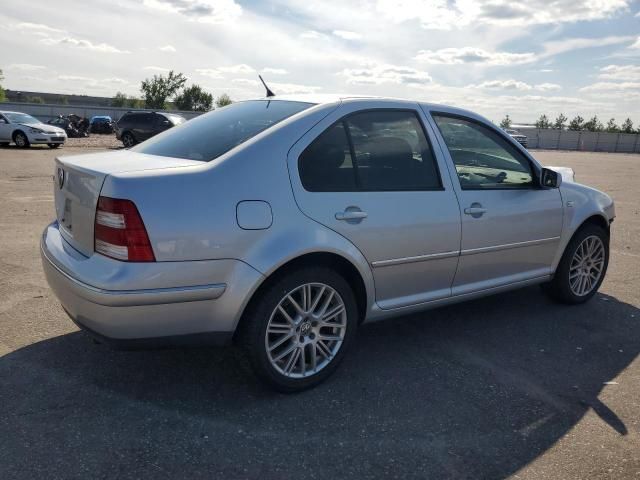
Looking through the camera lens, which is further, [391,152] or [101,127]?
[101,127]

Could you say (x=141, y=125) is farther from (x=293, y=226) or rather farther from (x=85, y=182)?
(x=293, y=226)

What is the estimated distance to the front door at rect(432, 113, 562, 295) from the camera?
392 cm

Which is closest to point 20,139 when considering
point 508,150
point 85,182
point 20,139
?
point 20,139

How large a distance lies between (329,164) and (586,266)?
2923 millimetres

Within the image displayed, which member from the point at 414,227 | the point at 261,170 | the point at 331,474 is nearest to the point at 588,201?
the point at 414,227

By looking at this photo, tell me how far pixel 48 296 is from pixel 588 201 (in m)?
4.51

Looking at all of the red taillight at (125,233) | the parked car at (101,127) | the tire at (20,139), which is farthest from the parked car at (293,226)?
the parked car at (101,127)

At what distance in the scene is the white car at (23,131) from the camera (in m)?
21.6

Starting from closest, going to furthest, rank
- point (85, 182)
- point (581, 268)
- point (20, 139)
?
point (85, 182) → point (581, 268) → point (20, 139)

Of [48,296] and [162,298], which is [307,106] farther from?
[48,296]

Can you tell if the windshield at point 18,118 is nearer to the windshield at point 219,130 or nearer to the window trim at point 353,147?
the windshield at point 219,130

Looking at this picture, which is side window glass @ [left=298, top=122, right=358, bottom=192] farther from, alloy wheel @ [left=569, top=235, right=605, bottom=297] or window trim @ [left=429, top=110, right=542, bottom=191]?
alloy wheel @ [left=569, top=235, right=605, bottom=297]

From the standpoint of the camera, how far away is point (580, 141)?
59.2m

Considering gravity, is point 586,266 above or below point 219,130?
below
